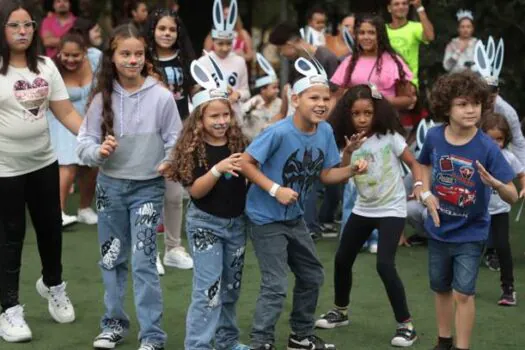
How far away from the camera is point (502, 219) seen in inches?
301

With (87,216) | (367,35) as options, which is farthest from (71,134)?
(367,35)

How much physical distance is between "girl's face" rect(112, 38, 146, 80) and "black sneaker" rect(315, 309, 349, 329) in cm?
186

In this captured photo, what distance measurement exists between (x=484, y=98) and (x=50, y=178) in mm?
2490

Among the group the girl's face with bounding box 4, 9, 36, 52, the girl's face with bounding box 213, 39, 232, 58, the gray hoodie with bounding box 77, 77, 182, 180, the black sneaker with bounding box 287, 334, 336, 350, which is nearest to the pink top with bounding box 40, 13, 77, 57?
the girl's face with bounding box 213, 39, 232, 58

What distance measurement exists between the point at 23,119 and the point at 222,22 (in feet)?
10.7

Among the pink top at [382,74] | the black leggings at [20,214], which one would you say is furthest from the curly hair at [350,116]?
the pink top at [382,74]

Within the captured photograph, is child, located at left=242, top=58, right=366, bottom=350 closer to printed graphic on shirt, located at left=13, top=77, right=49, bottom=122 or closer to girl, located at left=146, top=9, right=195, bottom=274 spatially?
printed graphic on shirt, located at left=13, top=77, right=49, bottom=122

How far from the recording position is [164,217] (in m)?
8.13

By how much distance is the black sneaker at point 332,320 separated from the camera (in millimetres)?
6598

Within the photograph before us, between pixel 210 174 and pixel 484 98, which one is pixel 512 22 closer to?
pixel 484 98

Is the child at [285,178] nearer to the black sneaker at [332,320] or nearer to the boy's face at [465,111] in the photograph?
the boy's face at [465,111]

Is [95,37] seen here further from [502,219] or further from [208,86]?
[208,86]

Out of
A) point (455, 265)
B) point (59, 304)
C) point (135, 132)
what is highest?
point (135, 132)

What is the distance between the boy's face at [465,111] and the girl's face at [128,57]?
66.7 inches
